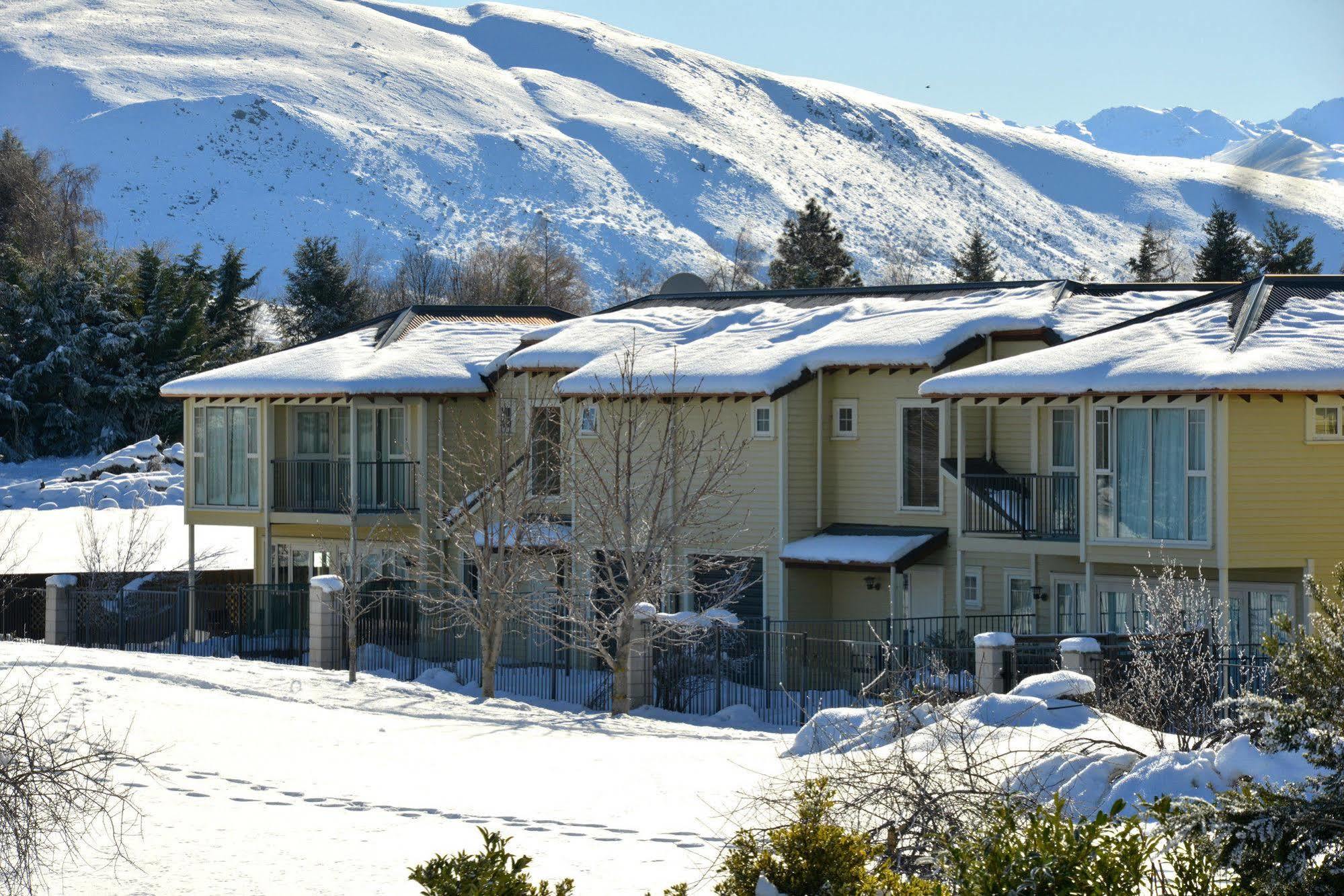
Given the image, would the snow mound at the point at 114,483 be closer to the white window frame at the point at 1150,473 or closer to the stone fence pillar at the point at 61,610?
the stone fence pillar at the point at 61,610

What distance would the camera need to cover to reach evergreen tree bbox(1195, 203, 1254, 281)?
51.6 metres

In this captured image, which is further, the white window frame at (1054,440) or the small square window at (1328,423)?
the white window frame at (1054,440)

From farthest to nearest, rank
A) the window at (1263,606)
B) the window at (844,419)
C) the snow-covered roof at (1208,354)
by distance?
the window at (844,419) → the window at (1263,606) → the snow-covered roof at (1208,354)

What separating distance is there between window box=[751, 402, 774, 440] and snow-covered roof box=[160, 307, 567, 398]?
255 inches

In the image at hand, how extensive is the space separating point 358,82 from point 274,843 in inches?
7263

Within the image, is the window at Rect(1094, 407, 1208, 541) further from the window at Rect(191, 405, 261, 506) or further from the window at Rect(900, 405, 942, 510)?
the window at Rect(191, 405, 261, 506)

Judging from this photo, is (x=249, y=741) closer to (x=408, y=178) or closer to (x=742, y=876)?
(x=742, y=876)

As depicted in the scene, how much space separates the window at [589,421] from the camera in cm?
3100

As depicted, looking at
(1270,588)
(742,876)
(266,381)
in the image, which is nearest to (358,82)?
(266,381)

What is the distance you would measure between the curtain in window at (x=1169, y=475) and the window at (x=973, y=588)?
4.59 m

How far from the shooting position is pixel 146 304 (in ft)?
193

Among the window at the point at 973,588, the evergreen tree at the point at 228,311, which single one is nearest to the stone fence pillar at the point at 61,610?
the window at the point at 973,588

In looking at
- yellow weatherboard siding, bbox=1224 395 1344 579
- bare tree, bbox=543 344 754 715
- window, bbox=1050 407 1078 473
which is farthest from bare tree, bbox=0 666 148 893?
window, bbox=1050 407 1078 473

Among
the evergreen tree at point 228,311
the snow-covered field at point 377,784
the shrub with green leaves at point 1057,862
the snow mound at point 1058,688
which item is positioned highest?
the evergreen tree at point 228,311
